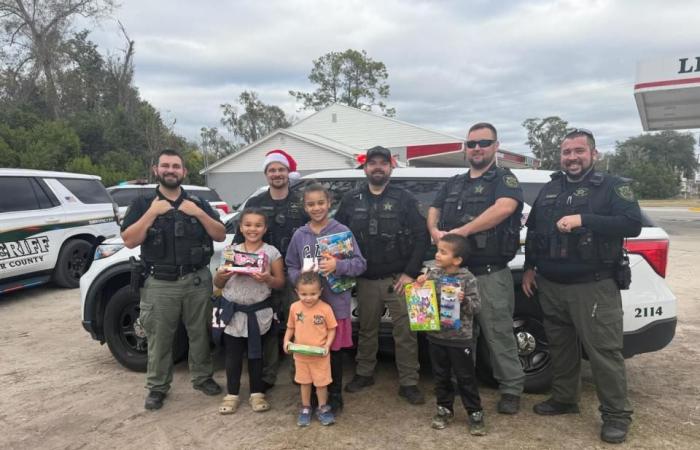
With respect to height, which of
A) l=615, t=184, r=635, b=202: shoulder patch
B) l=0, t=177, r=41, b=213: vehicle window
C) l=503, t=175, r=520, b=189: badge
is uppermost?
l=0, t=177, r=41, b=213: vehicle window

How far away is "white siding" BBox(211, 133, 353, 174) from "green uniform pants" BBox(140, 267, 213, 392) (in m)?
17.6

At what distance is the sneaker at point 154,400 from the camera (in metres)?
3.25

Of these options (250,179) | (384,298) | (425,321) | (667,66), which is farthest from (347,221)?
(250,179)

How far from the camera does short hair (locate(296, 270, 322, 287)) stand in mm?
2945

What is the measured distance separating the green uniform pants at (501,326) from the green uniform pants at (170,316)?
1904 mm

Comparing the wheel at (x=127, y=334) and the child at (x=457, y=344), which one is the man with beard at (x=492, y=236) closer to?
the child at (x=457, y=344)

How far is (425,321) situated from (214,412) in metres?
1.57

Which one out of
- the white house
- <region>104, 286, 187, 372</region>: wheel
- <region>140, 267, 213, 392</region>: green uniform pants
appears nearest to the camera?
<region>140, 267, 213, 392</region>: green uniform pants

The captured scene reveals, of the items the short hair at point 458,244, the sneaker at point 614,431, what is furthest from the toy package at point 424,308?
the sneaker at point 614,431

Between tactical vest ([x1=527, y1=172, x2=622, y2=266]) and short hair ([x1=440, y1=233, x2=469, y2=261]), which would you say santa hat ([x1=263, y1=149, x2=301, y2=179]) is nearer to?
short hair ([x1=440, y1=233, x2=469, y2=261])

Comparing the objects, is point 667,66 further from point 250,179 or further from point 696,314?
point 250,179

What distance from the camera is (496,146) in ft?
10.3

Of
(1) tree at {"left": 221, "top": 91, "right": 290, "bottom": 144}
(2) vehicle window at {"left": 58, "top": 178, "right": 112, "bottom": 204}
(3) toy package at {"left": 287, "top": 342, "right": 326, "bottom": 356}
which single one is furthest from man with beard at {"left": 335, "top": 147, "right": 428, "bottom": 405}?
(1) tree at {"left": 221, "top": 91, "right": 290, "bottom": 144}

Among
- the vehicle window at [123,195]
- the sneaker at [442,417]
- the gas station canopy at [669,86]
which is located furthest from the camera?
the gas station canopy at [669,86]
